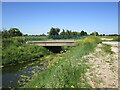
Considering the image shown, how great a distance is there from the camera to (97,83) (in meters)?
Answer: 3.87

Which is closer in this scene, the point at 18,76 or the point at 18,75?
the point at 18,76

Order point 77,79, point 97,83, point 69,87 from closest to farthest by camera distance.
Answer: point 69,87 < point 97,83 < point 77,79

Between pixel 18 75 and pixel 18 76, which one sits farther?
pixel 18 75

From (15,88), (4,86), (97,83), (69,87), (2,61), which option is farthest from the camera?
(2,61)

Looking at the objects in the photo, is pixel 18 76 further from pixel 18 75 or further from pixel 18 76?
pixel 18 75

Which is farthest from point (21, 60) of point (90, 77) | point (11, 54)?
point (90, 77)

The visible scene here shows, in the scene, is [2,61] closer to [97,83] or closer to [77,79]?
[77,79]

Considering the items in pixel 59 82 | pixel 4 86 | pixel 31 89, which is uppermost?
pixel 59 82

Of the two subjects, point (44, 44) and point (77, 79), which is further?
point (44, 44)

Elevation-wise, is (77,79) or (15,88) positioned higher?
(77,79)

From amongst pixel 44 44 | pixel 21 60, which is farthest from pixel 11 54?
pixel 44 44

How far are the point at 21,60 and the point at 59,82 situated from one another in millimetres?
8961

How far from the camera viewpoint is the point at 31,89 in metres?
3.95

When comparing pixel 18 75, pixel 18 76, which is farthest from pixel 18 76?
pixel 18 75
